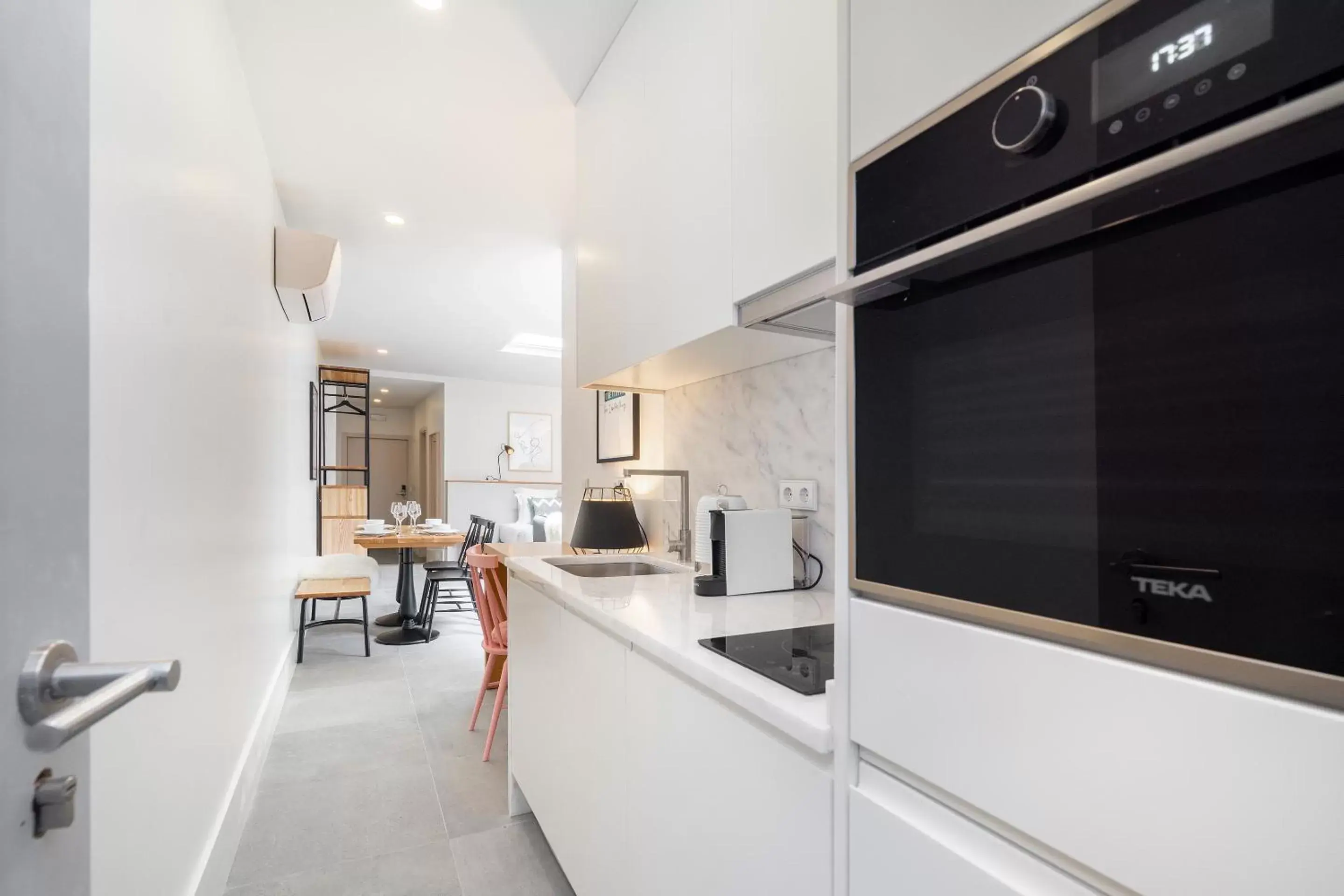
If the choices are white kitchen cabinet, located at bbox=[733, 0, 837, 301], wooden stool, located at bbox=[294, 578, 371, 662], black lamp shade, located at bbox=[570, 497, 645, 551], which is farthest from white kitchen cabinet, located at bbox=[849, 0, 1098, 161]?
wooden stool, located at bbox=[294, 578, 371, 662]

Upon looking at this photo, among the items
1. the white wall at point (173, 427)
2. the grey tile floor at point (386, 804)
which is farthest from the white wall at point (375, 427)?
the white wall at point (173, 427)

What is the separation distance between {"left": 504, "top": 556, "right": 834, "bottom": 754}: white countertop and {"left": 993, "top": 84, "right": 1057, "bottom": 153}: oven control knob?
0.62 metres

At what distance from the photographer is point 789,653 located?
3.47 ft

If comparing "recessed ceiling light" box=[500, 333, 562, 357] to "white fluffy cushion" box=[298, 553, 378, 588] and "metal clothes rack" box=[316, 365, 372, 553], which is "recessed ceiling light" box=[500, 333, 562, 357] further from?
"white fluffy cushion" box=[298, 553, 378, 588]

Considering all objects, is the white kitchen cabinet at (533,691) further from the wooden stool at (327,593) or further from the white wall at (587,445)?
the wooden stool at (327,593)

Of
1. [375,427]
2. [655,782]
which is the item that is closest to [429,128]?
[655,782]

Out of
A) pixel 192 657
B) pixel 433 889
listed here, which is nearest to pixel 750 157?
pixel 192 657

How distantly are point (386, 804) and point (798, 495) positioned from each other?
197 centimetres

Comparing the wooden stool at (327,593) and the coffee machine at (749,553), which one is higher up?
the coffee machine at (749,553)

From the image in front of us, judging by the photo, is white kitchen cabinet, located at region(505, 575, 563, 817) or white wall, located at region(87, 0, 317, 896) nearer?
white wall, located at region(87, 0, 317, 896)

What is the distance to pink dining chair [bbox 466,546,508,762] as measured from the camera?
2938 millimetres

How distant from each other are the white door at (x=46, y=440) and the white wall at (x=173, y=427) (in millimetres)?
602

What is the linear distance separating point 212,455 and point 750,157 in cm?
173

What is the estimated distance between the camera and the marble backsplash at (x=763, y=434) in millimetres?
1692
